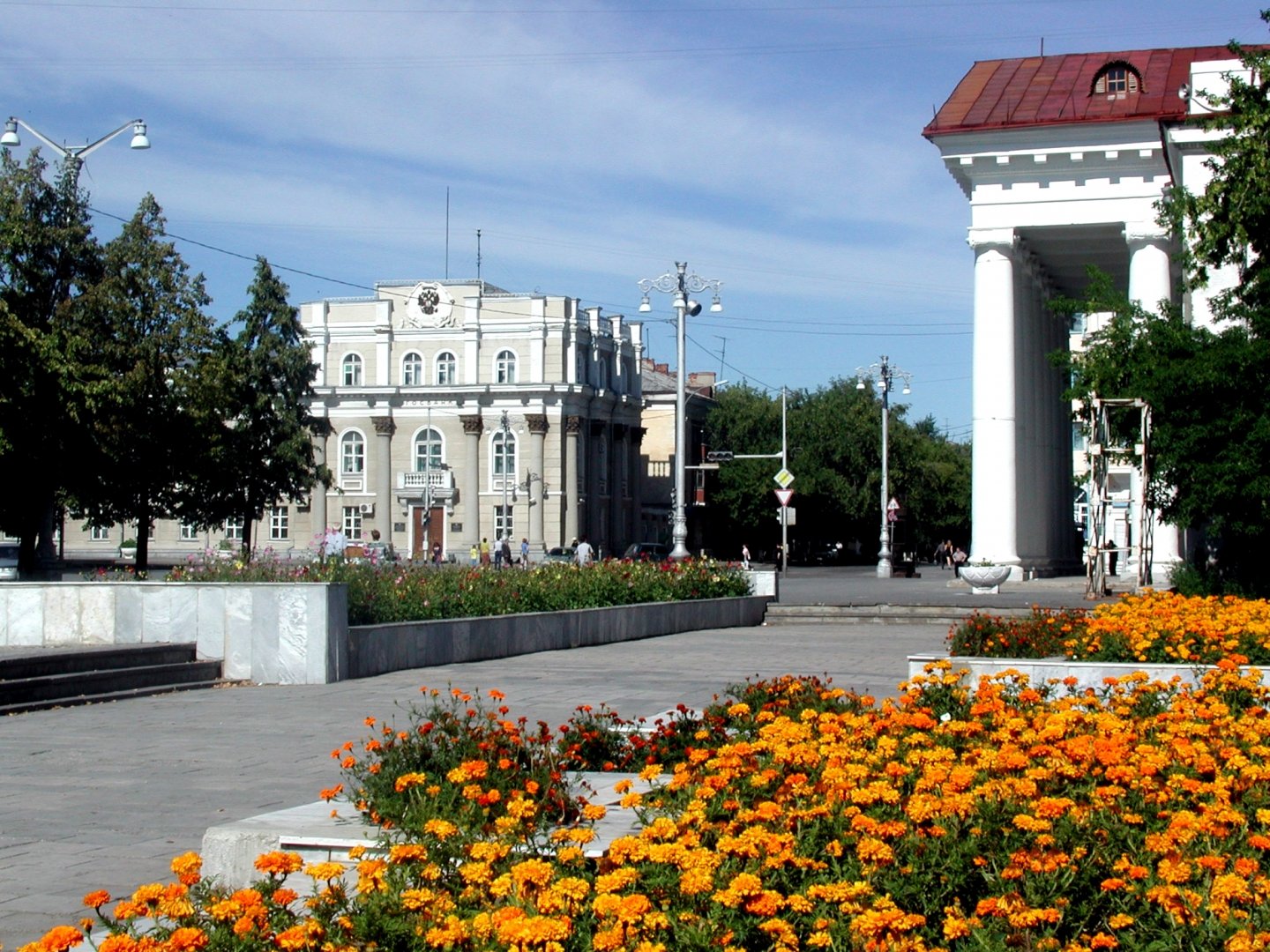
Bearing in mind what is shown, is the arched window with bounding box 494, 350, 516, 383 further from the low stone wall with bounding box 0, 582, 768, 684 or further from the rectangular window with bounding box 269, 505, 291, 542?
the low stone wall with bounding box 0, 582, 768, 684

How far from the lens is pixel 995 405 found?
44031mm

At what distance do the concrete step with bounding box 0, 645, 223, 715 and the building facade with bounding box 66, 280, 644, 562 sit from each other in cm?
7018

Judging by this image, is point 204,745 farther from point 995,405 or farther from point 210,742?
point 995,405

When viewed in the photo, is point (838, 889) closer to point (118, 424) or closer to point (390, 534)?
point (118, 424)

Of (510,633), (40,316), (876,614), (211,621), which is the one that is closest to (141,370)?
(40,316)

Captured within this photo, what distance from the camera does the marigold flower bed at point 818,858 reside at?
450cm

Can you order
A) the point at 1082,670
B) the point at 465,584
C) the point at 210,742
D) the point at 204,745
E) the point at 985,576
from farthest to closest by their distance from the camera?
the point at 985,576
the point at 465,584
the point at 1082,670
the point at 210,742
the point at 204,745

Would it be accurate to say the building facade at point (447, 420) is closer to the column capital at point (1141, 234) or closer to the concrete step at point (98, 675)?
the column capital at point (1141, 234)

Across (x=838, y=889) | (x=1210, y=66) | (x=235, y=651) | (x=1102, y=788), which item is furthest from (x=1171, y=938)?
(x=1210, y=66)

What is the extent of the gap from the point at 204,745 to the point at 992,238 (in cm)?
3600

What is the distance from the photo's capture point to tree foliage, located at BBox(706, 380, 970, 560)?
92.7m

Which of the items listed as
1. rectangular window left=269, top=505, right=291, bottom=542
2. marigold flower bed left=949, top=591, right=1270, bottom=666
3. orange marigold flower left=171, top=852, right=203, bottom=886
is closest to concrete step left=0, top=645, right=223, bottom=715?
marigold flower bed left=949, top=591, right=1270, bottom=666

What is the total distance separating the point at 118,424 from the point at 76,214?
5411 millimetres

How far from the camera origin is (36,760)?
11.4m
